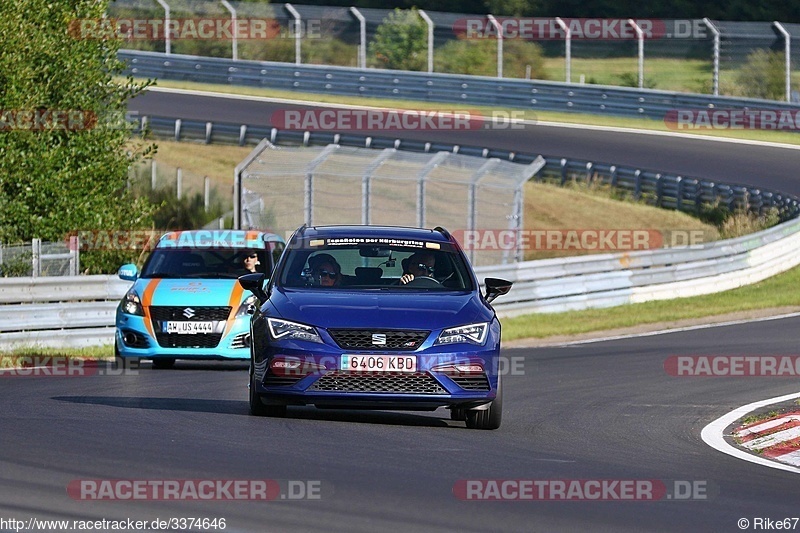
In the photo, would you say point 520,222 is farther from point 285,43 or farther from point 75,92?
point 285,43

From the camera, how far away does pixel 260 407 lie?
36.6 ft

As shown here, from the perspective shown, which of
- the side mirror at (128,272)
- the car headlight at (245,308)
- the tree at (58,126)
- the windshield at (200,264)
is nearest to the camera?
the car headlight at (245,308)

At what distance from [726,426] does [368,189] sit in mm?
14884

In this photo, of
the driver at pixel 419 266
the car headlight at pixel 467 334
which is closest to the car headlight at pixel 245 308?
the driver at pixel 419 266

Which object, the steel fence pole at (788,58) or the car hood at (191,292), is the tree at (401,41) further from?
the car hood at (191,292)

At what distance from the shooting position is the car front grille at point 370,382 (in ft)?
34.2

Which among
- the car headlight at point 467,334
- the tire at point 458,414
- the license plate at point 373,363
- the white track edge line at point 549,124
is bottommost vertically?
the white track edge line at point 549,124

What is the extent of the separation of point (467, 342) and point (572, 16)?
56.1 meters

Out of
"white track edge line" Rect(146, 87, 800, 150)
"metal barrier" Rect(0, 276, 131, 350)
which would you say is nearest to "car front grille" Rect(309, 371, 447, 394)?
"metal barrier" Rect(0, 276, 131, 350)

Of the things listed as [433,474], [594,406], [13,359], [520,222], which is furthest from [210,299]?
[520,222]

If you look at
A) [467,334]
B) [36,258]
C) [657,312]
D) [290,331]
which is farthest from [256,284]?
[657,312]

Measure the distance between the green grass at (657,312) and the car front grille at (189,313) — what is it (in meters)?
6.94

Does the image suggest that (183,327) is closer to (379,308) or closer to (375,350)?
(379,308)

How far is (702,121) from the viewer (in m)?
40.5
